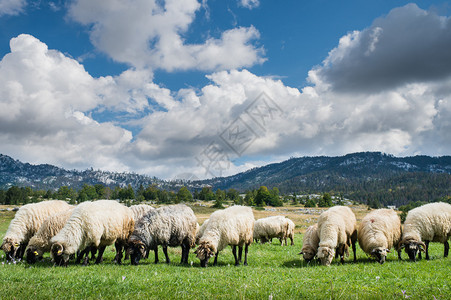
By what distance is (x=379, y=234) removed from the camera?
15.3 m

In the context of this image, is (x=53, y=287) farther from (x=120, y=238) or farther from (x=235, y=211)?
(x=235, y=211)

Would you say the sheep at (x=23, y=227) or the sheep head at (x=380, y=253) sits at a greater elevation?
the sheep at (x=23, y=227)

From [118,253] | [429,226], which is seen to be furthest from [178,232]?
[429,226]

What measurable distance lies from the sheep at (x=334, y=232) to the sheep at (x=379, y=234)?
79cm

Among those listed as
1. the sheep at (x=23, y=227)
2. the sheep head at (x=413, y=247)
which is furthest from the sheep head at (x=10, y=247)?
the sheep head at (x=413, y=247)

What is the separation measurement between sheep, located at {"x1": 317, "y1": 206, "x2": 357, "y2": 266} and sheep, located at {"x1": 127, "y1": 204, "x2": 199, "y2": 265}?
7.62 meters

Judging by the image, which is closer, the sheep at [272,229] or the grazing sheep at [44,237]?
the grazing sheep at [44,237]

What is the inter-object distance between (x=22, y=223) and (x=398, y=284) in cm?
1943

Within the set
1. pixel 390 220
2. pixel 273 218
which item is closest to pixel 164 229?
pixel 390 220

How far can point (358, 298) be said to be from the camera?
6.36 m

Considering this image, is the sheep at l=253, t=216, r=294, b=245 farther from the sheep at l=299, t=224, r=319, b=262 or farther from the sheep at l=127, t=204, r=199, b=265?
the sheep at l=127, t=204, r=199, b=265

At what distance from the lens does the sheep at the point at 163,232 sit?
14477 millimetres

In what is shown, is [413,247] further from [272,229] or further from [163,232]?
[272,229]

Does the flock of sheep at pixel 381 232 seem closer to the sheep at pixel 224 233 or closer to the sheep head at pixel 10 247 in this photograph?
the sheep at pixel 224 233
